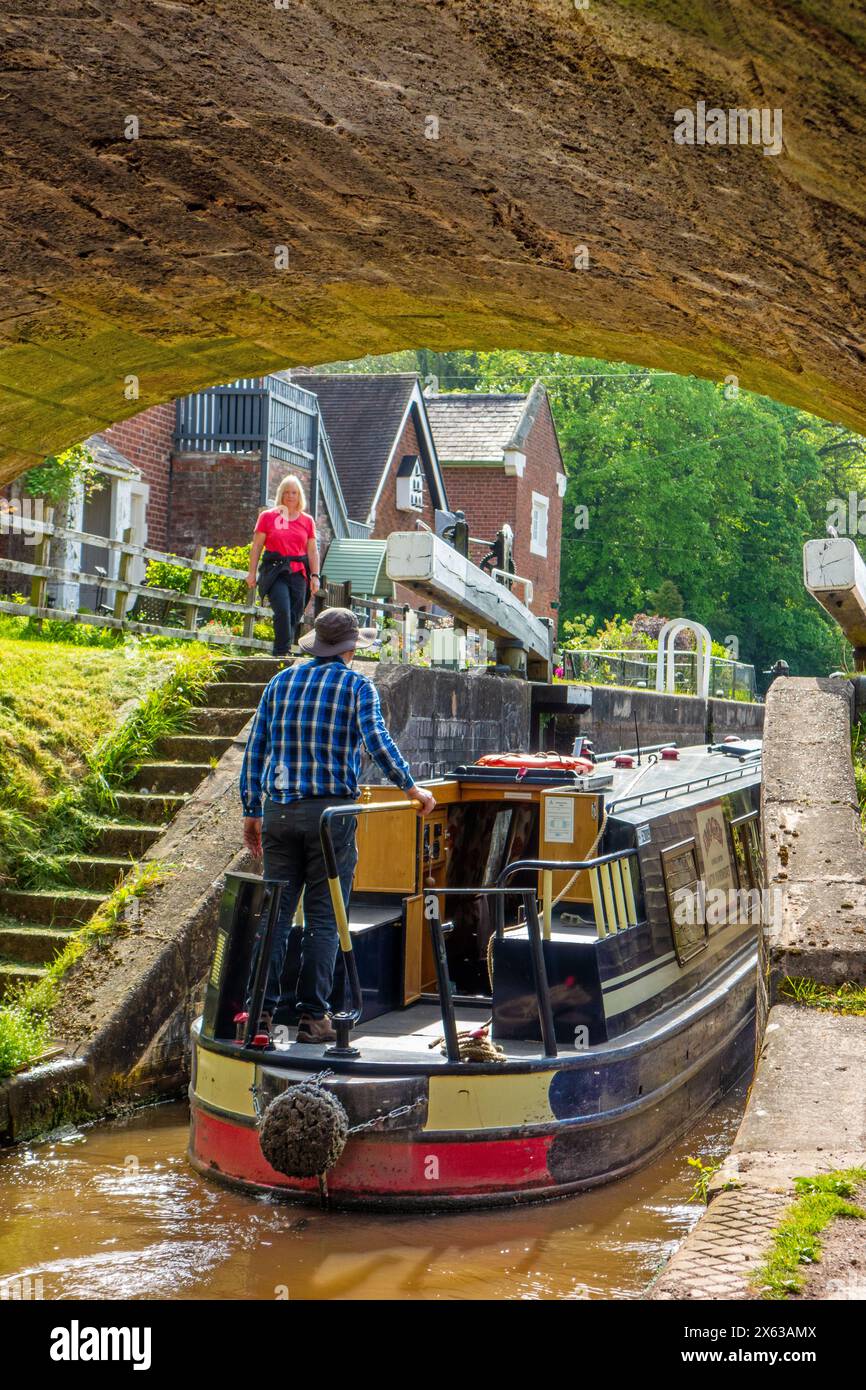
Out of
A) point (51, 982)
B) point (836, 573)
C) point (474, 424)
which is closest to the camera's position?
point (51, 982)

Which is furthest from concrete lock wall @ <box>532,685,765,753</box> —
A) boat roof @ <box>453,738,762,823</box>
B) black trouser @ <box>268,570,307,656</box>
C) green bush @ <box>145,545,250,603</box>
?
black trouser @ <box>268,570,307,656</box>

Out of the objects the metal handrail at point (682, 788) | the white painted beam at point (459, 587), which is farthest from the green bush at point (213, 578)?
the metal handrail at point (682, 788)

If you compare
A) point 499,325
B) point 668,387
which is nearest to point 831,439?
point 668,387

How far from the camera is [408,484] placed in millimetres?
31828

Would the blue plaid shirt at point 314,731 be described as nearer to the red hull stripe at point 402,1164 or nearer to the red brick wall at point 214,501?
the red hull stripe at point 402,1164

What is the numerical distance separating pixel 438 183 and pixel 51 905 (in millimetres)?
7335

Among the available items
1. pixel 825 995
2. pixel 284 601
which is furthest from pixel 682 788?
pixel 825 995

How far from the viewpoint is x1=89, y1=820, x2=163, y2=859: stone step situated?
10.3 metres

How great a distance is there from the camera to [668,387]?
153 ft

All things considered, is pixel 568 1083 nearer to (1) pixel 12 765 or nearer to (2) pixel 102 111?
(1) pixel 12 765

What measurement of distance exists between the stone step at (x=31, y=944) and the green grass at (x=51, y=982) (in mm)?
100

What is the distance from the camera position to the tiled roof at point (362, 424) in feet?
102

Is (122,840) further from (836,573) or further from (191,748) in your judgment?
(836,573)
